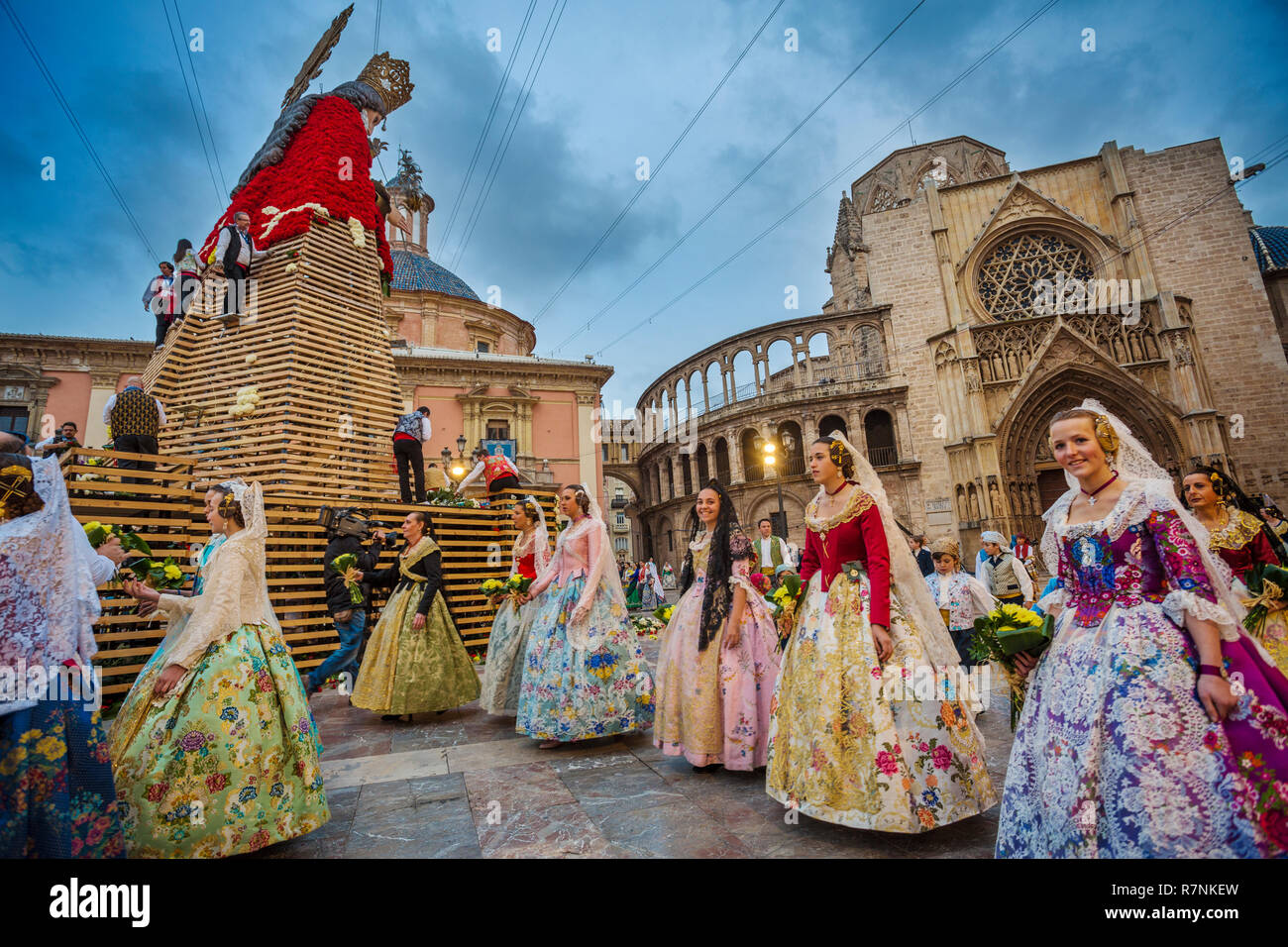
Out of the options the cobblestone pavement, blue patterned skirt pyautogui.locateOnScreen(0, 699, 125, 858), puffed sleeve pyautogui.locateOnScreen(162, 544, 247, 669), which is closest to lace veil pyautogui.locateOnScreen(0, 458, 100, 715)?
blue patterned skirt pyautogui.locateOnScreen(0, 699, 125, 858)

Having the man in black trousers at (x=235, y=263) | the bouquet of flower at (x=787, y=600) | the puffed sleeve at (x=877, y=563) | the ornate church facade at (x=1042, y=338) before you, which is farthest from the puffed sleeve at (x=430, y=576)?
the ornate church facade at (x=1042, y=338)

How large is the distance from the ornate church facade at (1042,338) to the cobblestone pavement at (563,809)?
21.4 m

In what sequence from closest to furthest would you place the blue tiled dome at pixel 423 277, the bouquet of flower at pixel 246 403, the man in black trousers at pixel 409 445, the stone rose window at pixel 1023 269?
1. the bouquet of flower at pixel 246 403
2. the man in black trousers at pixel 409 445
3. the stone rose window at pixel 1023 269
4. the blue tiled dome at pixel 423 277

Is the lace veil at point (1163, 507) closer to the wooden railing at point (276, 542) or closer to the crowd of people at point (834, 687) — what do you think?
the crowd of people at point (834, 687)

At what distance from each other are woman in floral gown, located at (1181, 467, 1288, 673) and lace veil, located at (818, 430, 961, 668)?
89.1 inches

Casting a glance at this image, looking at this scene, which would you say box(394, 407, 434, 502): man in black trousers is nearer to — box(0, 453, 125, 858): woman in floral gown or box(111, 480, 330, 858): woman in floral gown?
box(111, 480, 330, 858): woman in floral gown

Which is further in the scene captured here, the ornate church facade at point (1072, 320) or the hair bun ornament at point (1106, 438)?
the ornate church facade at point (1072, 320)

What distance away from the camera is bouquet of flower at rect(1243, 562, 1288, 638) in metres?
3.47

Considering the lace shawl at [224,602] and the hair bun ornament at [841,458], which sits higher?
the hair bun ornament at [841,458]

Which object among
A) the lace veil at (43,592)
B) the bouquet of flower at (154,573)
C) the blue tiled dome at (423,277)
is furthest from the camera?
the blue tiled dome at (423,277)

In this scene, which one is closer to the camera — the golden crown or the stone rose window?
the golden crown

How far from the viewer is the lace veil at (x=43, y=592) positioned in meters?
1.96

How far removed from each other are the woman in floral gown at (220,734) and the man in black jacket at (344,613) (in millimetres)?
3160

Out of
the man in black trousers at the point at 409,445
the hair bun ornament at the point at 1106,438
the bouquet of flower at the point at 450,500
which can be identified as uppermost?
the man in black trousers at the point at 409,445
